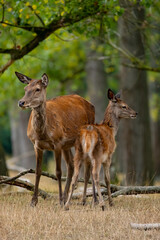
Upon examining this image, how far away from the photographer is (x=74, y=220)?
7715mm

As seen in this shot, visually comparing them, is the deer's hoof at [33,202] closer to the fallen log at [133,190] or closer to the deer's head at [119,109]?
the fallen log at [133,190]

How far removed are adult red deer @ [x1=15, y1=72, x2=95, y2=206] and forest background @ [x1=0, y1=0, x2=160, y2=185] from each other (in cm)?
140

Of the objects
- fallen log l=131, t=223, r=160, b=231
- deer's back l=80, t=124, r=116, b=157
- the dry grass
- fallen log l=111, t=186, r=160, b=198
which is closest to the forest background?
fallen log l=111, t=186, r=160, b=198

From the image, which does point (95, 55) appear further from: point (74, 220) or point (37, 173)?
point (74, 220)

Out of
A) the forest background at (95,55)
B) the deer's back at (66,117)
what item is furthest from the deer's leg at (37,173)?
the forest background at (95,55)

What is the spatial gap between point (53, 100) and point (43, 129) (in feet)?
4.23

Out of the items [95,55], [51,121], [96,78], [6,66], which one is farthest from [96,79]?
[51,121]

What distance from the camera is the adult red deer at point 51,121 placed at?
9164mm

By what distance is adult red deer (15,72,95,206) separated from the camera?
9164mm

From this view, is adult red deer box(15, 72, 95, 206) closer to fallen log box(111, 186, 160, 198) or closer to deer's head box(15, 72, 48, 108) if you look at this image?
deer's head box(15, 72, 48, 108)

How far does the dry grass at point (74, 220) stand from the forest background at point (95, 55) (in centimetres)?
175

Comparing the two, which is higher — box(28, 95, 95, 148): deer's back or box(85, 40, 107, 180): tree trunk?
box(28, 95, 95, 148): deer's back

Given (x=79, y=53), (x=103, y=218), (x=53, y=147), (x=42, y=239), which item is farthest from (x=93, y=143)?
(x=79, y=53)

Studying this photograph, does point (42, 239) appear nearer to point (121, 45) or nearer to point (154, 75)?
point (121, 45)
